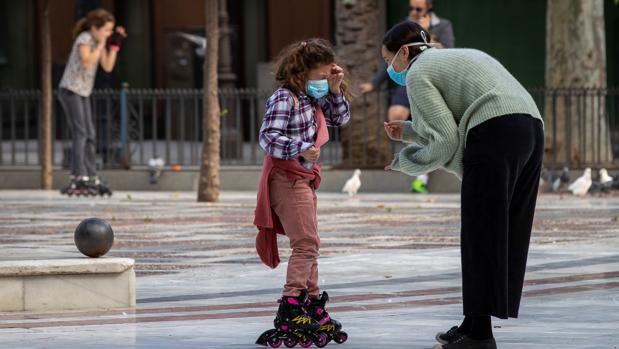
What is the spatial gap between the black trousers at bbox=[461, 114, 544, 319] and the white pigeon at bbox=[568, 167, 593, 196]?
1059 centimetres

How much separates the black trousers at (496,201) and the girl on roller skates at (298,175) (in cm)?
86

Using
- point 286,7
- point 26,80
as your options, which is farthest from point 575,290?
point 26,80

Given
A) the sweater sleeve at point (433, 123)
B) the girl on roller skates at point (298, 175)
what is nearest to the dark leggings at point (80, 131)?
the girl on roller skates at point (298, 175)

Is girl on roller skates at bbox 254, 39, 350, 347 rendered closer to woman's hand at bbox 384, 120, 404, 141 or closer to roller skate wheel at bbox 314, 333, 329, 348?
roller skate wheel at bbox 314, 333, 329, 348

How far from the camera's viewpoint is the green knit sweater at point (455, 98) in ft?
24.2

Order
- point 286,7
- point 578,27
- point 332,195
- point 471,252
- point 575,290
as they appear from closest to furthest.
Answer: point 471,252 → point 575,290 → point 332,195 → point 578,27 → point 286,7

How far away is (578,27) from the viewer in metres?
20.8

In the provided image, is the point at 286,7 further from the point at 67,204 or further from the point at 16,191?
the point at 67,204

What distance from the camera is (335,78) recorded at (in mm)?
8062

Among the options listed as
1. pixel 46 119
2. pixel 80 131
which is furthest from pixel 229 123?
pixel 80 131

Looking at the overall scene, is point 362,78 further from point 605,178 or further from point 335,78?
point 335,78

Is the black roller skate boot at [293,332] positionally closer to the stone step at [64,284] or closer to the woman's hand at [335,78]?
the woman's hand at [335,78]

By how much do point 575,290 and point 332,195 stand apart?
8997 millimetres

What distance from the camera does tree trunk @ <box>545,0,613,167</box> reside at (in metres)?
19.6
